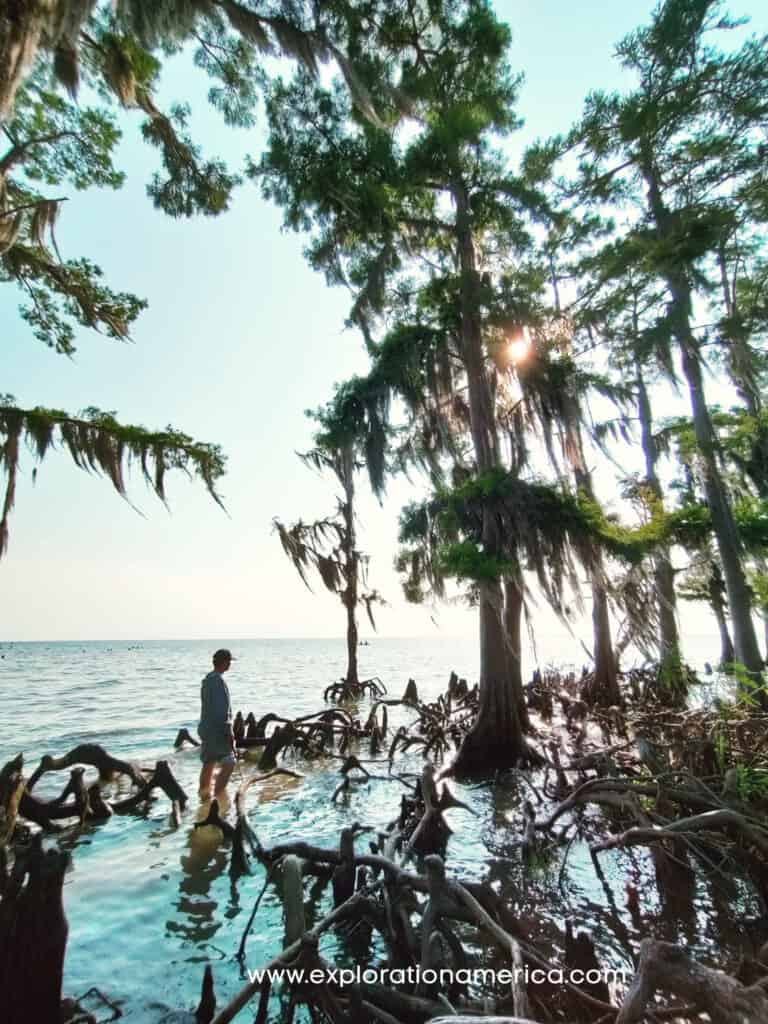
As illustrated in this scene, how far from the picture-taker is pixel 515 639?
991cm

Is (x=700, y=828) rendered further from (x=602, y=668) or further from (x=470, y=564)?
(x=602, y=668)

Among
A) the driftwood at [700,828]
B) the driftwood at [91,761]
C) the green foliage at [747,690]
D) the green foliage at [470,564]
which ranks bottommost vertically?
the driftwood at [91,761]

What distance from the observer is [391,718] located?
16.2 m

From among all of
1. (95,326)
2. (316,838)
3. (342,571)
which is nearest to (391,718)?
(342,571)

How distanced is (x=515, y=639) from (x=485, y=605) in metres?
1.82

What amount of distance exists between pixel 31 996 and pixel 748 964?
387 centimetres

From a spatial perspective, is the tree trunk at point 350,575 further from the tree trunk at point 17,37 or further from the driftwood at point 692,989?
the driftwood at point 692,989

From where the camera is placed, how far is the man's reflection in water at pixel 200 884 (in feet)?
12.4

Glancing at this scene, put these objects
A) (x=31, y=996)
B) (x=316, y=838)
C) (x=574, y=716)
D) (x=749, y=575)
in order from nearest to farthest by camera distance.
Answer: (x=31, y=996)
(x=316, y=838)
(x=574, y=716)
(x=749, y=575)

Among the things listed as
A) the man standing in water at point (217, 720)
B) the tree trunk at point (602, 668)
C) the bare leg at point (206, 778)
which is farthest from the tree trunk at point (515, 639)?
the bare leg at point (206, 778)

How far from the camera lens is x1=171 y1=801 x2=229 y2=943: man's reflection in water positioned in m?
3.79

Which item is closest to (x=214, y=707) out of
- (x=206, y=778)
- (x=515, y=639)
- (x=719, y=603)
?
(x=206, y=778)

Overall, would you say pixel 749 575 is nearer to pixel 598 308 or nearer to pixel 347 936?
pixel 598 308

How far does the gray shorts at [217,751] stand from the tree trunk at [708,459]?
30.2ft
